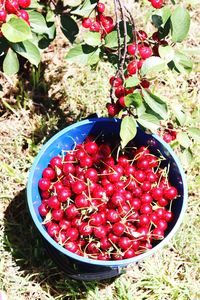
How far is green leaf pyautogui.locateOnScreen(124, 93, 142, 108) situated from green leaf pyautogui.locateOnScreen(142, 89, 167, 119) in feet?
0.12

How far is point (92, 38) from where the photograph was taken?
1.44 m

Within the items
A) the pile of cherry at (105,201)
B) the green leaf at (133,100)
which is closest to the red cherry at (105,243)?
the pile of cherry at (105,201)

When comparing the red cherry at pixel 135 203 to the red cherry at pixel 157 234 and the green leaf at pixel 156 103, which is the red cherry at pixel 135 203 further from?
the green leaf at pixel 156 103

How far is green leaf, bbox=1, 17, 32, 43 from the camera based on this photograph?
126 centimetres

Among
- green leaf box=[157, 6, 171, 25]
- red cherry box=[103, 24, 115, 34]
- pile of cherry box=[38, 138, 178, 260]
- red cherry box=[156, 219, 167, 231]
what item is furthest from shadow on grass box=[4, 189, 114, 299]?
green leaf box=[157, 6, 171, 25]

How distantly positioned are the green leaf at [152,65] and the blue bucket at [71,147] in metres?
0.35

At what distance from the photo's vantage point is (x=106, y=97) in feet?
7.14

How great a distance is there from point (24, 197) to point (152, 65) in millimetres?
878

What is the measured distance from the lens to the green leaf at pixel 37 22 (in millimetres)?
1552

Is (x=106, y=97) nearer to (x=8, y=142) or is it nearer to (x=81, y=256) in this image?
(x=8, y=142)

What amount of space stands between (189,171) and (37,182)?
690 mm

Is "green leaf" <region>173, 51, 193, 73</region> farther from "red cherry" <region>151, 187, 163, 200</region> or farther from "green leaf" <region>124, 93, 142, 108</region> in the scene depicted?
"red cherry" <region>151, 187, 163, 200</region>

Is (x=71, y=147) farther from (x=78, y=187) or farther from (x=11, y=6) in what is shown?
(x=11, y=6)

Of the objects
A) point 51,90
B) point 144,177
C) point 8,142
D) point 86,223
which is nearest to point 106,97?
point 51,90
